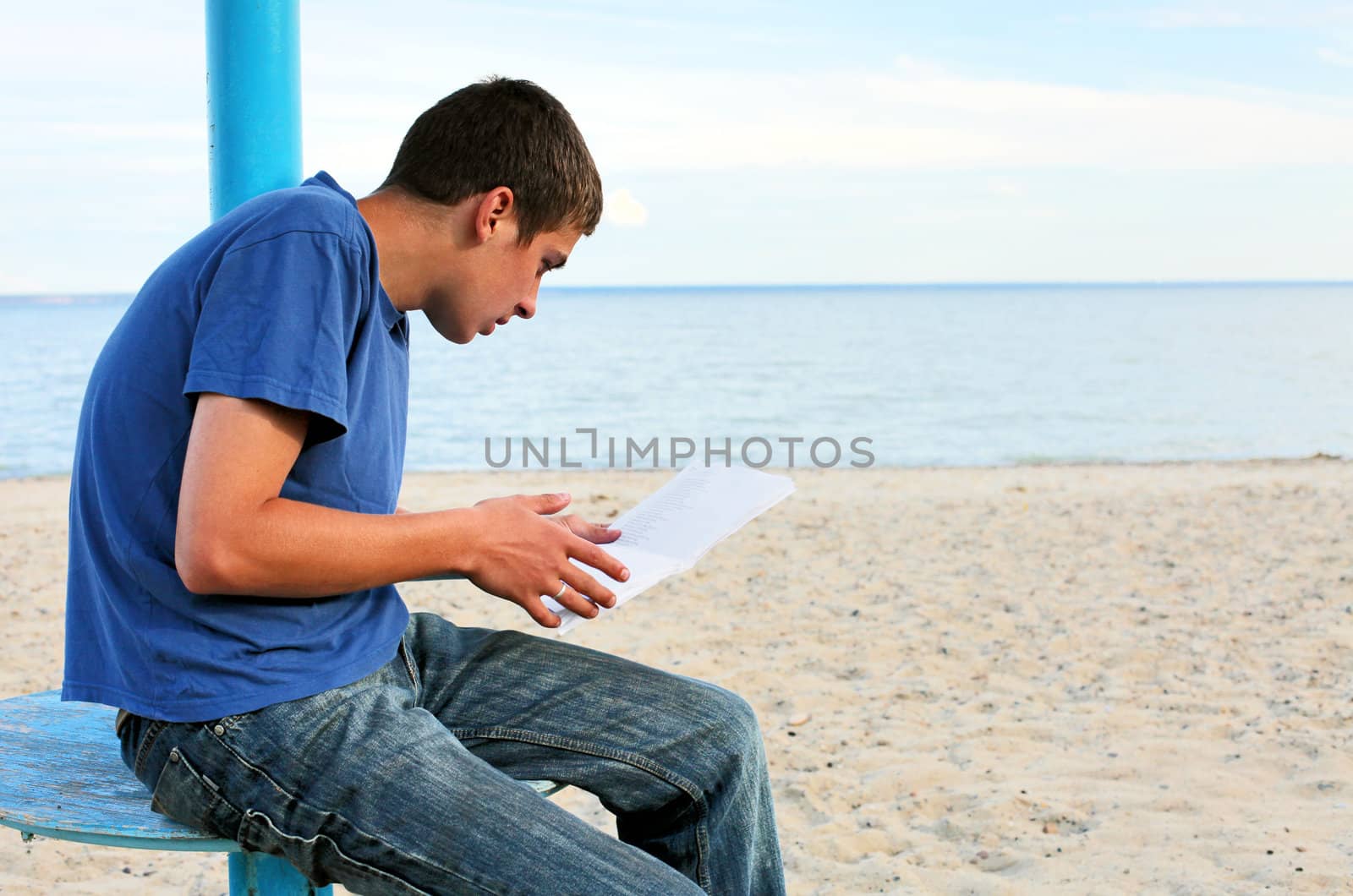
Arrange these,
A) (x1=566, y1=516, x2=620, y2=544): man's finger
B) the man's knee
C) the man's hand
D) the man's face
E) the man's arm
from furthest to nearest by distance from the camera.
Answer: (x1=566, y1=516, x2=620, y2=544): man's finger < the man's knee < the man's face < the man's hand < the man's arm

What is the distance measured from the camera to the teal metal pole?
81.1 inches

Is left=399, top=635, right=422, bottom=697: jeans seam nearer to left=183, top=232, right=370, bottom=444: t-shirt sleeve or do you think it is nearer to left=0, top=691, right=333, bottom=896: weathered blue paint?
left=0, top=691, right=333, bottom=896: weathered blue paint

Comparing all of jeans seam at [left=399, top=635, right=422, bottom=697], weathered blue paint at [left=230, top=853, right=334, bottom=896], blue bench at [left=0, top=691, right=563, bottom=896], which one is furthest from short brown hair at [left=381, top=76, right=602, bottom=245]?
weathered blue paint at [left=230, top=853, right=334, bottom=896]

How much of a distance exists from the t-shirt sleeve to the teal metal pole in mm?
637

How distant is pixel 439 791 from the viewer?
5.02ft

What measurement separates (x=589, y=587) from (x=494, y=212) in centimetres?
56

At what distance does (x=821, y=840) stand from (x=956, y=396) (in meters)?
18.1

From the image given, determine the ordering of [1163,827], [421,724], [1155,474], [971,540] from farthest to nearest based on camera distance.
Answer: [1155,474]
[971,540]
[1163,827]
[421,724]

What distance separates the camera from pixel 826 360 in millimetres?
30422

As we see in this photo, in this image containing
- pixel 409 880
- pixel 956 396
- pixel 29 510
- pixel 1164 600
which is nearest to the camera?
pixel 409 880

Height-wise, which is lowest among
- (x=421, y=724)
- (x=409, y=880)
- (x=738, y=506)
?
(x=409, y=880)

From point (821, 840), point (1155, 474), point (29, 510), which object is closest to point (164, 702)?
point (821, 840)

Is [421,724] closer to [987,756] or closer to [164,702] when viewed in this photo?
[164,702]

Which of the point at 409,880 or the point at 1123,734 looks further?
the point at 1123,734
